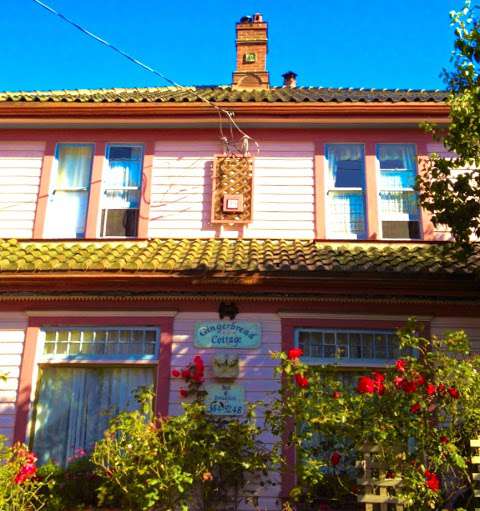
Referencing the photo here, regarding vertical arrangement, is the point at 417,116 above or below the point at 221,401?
above

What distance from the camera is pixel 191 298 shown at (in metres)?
8.35

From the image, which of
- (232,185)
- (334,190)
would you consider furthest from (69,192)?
(334,190)

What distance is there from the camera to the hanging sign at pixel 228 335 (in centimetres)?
817

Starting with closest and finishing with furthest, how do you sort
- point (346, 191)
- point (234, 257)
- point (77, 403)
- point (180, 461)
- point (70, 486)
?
point (180, 461) → point (70, 486) → point (77, 403) → point (234, 257) → point (346, 191)

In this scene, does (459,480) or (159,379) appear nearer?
(459,480)

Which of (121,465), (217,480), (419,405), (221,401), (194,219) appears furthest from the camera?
(194,219)

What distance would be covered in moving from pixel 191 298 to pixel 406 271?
280 cm

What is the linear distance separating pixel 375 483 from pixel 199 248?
166 inches

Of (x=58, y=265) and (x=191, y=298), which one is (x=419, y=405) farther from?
(x=58, y=265)

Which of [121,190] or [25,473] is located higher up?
[121,190]

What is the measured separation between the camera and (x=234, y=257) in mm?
8516

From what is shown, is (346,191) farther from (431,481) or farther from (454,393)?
(431,481)

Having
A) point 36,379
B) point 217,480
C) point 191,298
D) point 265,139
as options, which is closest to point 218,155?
point 265,139

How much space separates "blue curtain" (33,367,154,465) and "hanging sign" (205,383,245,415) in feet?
2.77
